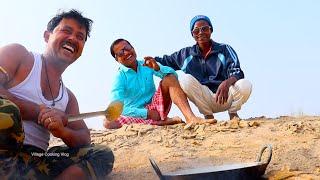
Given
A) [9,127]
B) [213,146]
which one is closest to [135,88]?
[213,146]

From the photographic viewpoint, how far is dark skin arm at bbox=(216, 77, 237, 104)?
4.19m

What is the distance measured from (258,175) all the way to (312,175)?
36 cm

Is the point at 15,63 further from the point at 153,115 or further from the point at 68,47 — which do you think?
the point at 153,115

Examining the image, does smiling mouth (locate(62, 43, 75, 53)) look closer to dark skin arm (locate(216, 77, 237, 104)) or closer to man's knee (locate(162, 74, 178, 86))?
man's knee (locate(162, 74, 178, 86))

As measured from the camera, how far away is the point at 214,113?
4.48 metres

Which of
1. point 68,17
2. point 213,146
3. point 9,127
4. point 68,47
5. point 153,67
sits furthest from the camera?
point 153,67

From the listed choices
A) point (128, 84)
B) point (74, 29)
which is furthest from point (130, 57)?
point (74, 29)

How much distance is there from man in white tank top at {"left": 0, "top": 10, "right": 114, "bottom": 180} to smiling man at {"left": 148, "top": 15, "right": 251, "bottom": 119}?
1.99m

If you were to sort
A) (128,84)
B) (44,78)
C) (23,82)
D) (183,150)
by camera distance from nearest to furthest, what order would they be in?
(23,82) → (44,78) → (183,150) → (128,84)

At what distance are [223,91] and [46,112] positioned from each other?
8.28 feet

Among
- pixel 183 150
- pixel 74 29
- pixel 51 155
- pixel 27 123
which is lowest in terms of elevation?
pixel 183 150

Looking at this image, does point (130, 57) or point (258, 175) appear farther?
point (130, 57)

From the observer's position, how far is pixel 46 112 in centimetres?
199

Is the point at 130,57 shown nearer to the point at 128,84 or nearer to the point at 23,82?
the point at 128,84
